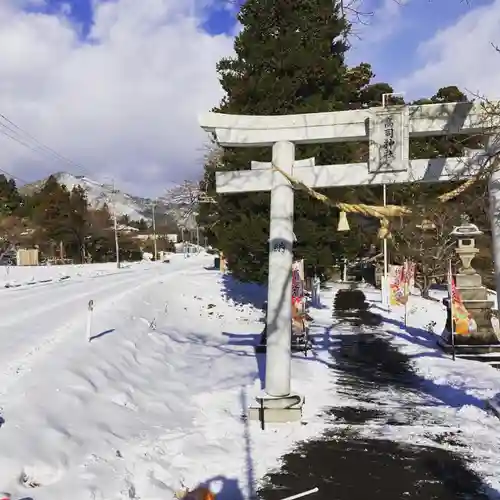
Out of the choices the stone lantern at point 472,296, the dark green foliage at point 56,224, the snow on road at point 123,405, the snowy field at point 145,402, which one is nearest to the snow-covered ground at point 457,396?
the snowy field at point 145,402

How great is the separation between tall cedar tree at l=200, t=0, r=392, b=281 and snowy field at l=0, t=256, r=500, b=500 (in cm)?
278

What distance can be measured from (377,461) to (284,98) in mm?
12037

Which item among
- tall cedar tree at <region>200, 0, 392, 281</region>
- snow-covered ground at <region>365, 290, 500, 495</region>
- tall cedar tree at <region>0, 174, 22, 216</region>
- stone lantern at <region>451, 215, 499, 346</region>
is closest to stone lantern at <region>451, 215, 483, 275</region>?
stone lantern at <region>451, 215, 499, 346</region>

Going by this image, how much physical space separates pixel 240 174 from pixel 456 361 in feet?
22.3

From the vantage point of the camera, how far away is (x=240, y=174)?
27.8 feet

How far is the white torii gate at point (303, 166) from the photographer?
7609 mm

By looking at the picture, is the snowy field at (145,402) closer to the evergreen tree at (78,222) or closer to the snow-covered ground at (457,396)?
the snow-covered ground at (457,396)

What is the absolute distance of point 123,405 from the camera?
7.75 m

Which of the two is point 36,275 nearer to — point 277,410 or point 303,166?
point 303,166

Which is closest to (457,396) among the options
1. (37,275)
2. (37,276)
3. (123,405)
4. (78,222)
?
(123,405)

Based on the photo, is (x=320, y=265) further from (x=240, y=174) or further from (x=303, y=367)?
(x=240, y=174)

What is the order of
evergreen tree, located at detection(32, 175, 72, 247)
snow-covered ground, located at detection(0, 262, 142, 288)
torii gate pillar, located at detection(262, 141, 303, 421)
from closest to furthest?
torii gate pillar, located at detection(262, 141, 303, 421) < snow-covered ground, located at detection(0, 262, 142, 288) < evergreen tree, located at detection(32, 175, 72, 247)

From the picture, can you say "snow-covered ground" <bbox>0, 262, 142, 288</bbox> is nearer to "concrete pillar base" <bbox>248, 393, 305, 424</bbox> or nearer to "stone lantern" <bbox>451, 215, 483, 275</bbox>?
"stone lantern" <bbox>451, 215, 483, 275</bbox>

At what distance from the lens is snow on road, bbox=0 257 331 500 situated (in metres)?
5.37
